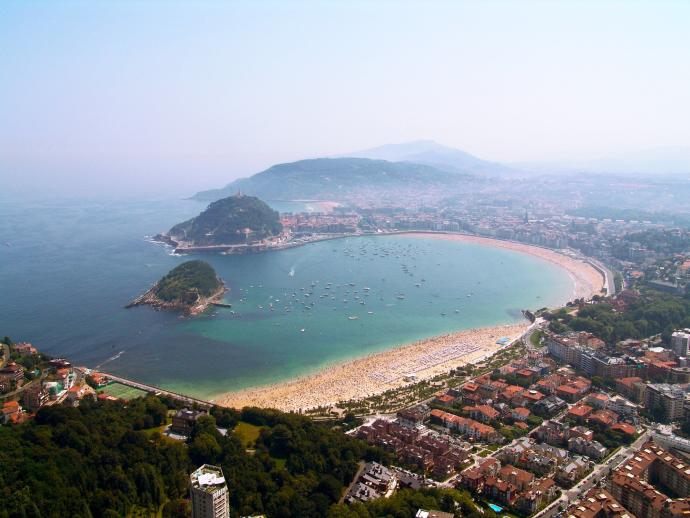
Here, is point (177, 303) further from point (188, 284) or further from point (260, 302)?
point (260, 302)

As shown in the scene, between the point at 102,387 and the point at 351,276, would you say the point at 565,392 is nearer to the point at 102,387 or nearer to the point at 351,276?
the point at 102,387

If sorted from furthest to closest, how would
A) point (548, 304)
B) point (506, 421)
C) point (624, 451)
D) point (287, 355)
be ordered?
point (548, 304) → point (287, 355) → point (506, 421) → point (624, 451)

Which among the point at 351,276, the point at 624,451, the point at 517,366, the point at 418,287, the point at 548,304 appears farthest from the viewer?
the point at 351,276

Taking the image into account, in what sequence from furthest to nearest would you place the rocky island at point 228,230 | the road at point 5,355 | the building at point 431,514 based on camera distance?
the rocky island at point 228,230 < the road at point 5,355 < the building at point 431,514

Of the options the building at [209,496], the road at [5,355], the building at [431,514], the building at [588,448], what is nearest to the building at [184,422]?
the building at [209,496]

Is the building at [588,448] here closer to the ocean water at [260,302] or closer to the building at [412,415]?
the building at [412,415]

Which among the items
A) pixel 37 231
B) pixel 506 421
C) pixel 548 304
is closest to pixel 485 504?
pixel 506 421

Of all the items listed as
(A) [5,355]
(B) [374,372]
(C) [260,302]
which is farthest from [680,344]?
(A) [5,355]
